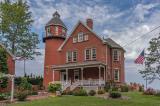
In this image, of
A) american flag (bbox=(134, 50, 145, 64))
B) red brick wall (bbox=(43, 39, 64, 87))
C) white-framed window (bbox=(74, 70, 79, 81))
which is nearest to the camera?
american flag (bbox=(134, 50, 145, 64))

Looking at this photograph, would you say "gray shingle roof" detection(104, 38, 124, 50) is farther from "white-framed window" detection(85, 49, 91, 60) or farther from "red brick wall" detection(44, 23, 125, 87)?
"white-framed window" detection(85, 49, 91, 60)

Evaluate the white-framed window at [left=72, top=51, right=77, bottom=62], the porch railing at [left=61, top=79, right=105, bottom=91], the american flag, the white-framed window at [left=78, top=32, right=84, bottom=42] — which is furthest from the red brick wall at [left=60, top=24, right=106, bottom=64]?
the american flag

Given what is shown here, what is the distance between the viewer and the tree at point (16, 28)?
51.4m

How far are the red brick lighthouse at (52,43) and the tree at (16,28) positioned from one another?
2533mm

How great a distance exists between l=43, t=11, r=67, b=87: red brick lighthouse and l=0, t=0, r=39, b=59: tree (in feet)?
8.31

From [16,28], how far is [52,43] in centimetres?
632

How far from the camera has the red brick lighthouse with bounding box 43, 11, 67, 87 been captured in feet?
167

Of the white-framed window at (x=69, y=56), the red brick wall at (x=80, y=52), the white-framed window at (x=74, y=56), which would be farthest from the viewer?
the white-framed window at (x=69, y=56)

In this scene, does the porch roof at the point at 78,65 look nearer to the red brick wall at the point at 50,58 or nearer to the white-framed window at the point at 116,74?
the red brick wall at the point at 50,58

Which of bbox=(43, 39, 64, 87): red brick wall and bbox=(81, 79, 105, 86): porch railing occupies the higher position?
bbox=(43, 39, 64, 87): red brick wall

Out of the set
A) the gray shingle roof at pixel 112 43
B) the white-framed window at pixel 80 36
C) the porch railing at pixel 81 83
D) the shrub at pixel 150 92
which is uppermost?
the white-framed window at pixel 80 36

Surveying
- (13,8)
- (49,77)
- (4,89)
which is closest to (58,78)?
(49,77)

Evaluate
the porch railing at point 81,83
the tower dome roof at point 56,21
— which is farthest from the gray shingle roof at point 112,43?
the tower dome roof at point 56,21

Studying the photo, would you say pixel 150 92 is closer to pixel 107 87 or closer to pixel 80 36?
pixel 107 87
